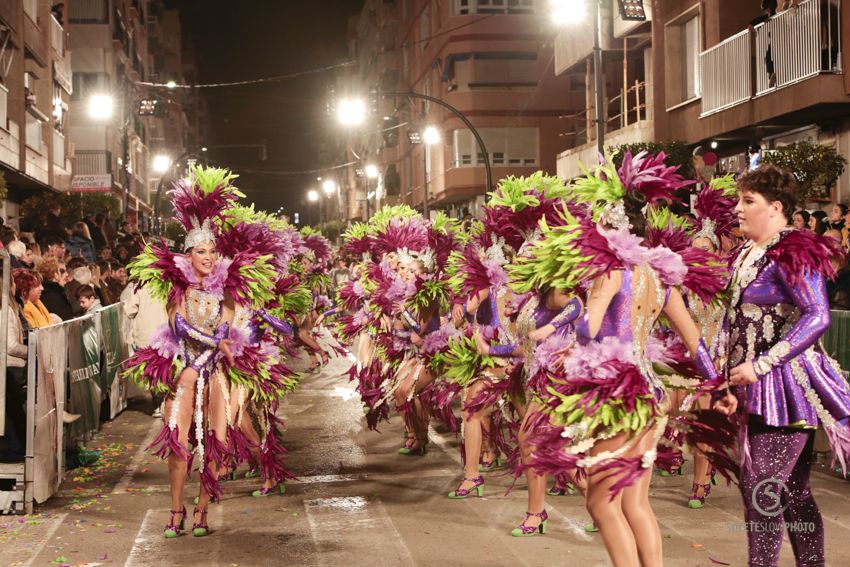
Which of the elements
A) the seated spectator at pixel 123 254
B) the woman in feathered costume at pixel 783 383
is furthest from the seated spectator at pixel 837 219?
the seated spectator at pixel 123 254

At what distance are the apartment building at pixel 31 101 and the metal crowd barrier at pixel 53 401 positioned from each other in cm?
1402

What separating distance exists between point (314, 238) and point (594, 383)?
55.5 feet

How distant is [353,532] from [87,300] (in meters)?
7.01

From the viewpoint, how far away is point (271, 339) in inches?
342

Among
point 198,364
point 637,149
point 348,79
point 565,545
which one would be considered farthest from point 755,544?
point 348,79

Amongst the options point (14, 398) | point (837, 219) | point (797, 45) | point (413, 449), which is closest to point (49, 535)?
point (14, 398)

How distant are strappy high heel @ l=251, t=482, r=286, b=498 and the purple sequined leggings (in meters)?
4.66

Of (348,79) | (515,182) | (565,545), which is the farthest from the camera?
(348,79)

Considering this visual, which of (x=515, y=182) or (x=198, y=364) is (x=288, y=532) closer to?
(x=198, y=364)

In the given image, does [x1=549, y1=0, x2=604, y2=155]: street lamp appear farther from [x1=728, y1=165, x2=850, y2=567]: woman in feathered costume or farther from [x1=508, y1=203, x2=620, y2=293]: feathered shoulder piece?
[x1=728, y1=165, x2=850, y2=567]: woman in feathered costume

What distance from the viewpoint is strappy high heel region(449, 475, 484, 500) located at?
8718mm

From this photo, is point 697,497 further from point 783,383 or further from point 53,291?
point 53,291

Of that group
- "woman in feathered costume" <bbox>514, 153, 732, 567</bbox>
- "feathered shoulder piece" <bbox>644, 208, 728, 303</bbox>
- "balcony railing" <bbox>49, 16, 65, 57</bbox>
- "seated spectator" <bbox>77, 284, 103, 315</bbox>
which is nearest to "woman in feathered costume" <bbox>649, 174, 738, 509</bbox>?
"feathered shoulder piece" <bbox>644, 208, 728, 303</bbox>

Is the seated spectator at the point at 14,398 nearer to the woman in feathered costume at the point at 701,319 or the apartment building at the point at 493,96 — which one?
the woman in feathered costume at the point at 701,319
